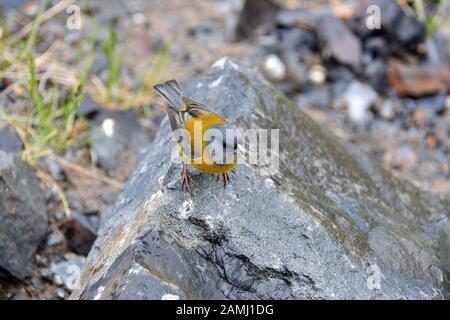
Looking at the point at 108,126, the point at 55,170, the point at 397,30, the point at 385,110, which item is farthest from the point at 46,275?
the point at 397,30

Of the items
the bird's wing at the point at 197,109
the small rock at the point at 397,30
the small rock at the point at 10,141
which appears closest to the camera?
the bird's wing at the point at 197,109

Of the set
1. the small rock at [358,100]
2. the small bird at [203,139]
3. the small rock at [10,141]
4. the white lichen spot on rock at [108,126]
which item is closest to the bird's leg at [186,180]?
the small bird at [203,139]

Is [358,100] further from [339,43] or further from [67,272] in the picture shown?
[67,272]

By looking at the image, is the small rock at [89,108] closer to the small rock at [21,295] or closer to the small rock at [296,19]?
the small rock at [21,295]

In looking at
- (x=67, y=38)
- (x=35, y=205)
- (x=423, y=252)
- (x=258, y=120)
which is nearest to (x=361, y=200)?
(x=423, y=252)

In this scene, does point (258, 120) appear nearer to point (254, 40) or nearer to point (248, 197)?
point (248, 197)

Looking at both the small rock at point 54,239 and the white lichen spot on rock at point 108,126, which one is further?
the white lichen spot on rock at point 108,126

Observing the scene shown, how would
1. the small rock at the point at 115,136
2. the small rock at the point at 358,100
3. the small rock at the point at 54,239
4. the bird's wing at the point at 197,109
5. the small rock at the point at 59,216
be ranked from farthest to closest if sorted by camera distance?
the small rock at the point at 358,100, the small rock at the point at 115,136, the small rock at the point at 59,216, the small rock at the point at 54,239, the bird's wing at the point at 197,109

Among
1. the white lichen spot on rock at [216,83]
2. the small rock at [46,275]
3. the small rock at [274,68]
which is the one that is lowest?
the small rock at [274,68]
